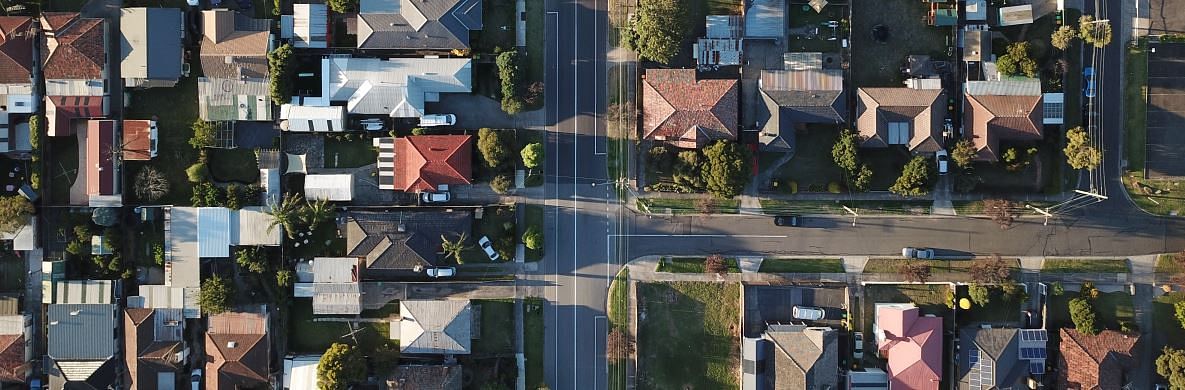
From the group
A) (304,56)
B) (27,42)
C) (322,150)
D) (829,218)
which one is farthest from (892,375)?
(27,42)

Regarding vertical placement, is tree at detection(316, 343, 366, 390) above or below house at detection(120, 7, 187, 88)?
below

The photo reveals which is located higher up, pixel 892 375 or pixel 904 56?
pixel 904 56

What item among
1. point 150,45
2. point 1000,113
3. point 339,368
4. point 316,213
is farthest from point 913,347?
point 150,45

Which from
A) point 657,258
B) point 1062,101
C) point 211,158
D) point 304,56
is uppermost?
point 304,56

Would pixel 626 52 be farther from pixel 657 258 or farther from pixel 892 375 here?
pixel 892 375

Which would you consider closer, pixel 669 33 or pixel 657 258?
pixel 669 33

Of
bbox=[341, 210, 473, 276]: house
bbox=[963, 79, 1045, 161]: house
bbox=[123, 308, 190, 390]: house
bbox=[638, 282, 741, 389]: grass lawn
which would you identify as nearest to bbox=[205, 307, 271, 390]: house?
bbox=[123, 308, 190, 390]: house

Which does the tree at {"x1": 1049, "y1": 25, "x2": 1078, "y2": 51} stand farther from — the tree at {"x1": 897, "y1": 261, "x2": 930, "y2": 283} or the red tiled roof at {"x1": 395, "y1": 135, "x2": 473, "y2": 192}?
the red tiled roof at {"x1": 395, "y1": 135, "x2": 473, "y2": 192}

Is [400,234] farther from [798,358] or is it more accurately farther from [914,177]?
[914,177]
